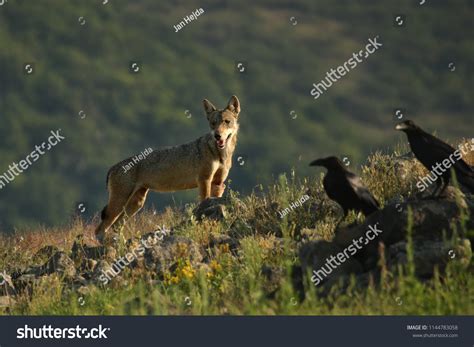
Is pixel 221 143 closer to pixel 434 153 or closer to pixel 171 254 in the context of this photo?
pixel 171 254

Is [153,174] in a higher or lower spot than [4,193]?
lower

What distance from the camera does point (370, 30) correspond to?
14638 cm

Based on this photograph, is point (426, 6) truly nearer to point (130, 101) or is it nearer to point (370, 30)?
point (370, 30)

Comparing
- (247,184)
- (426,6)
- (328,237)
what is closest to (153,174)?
(328,237)

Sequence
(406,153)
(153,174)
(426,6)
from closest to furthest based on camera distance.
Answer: (406,153), (153,174), (426,6)

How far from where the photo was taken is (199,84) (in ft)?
447

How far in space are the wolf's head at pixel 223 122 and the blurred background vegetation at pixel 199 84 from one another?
229 feet

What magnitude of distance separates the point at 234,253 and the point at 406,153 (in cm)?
457

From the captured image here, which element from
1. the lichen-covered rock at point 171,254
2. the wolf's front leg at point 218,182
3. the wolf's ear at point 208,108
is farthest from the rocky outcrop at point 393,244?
the wolf's ear at point 208,108

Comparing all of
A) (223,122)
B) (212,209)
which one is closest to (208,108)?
(223,122)

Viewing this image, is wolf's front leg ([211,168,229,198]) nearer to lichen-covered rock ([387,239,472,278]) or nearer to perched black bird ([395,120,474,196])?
perched black bird ([395,120,474,196])

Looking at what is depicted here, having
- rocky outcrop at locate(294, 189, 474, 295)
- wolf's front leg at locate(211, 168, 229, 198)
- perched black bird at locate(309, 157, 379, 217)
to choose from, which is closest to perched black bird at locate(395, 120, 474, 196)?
rocky outcrop at locate(294, 189, 474, 295)

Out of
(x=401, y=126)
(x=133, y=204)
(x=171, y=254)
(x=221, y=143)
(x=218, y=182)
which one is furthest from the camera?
(x=133, y=204)

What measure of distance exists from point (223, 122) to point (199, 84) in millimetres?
119029
